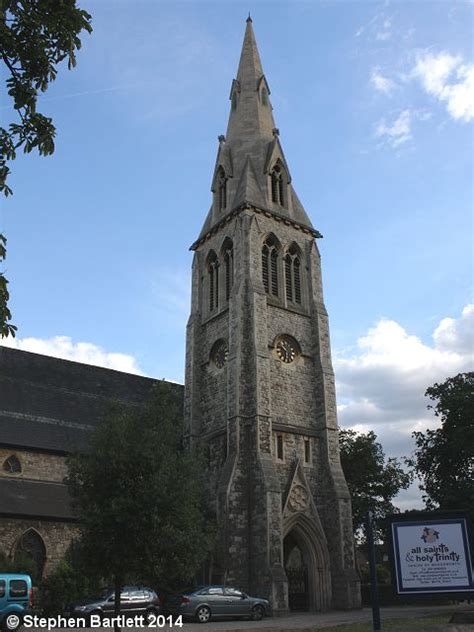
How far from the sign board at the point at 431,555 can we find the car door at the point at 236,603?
9.93 m

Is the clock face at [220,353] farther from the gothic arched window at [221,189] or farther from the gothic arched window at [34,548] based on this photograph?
the gothic arched window at [34,548]

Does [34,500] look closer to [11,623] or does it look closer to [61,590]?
[61,590]

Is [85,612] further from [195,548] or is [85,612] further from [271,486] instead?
[271,486]

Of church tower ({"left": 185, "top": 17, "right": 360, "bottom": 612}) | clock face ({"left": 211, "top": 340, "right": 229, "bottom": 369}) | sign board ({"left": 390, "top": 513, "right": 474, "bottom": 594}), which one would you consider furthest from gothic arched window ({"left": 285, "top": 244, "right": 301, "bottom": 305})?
sign board ({"left": 390, "top": 513, "right": 474, "bottom": 594})

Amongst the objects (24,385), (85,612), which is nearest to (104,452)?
(85,612)

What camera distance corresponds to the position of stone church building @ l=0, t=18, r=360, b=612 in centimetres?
2547

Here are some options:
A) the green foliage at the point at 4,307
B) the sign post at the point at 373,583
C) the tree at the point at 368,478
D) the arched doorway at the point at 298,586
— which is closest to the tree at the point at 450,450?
the tree at the point at 368,478

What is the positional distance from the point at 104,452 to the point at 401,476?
26750mm

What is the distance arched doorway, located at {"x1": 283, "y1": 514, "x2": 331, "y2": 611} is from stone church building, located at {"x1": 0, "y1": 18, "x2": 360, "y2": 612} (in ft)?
0.15

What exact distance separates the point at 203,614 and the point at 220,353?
14.4 m

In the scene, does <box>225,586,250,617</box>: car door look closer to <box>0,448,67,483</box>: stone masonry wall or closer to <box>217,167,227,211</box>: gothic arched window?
<box>0,448,67,483</box>: stone masonry wall

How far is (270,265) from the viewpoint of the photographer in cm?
3328

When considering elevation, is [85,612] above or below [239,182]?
below

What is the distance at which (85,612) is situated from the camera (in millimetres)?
18609
